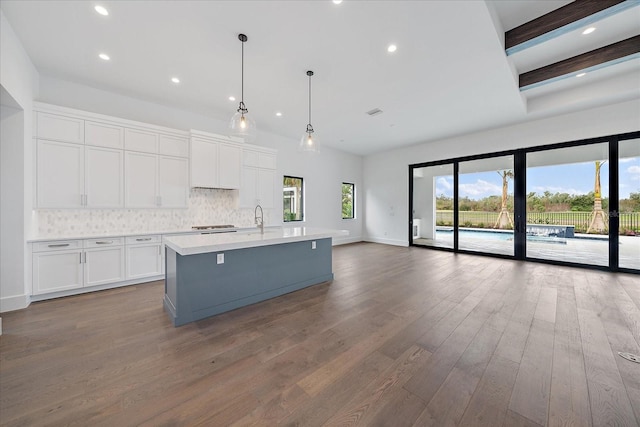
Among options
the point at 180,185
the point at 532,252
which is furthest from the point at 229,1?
the point at 532,252

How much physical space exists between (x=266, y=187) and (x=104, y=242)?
3.17 m

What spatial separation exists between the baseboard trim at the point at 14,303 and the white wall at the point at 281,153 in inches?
114

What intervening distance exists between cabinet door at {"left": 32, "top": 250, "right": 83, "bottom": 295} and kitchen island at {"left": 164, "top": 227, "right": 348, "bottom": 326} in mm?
1589

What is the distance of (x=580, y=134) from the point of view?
4.88 meters

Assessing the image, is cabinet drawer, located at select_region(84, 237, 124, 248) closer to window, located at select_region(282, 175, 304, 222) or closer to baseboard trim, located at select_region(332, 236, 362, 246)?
window, located at select_region(282, 175, 304, 222)

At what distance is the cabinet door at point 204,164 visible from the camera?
15.1 ft

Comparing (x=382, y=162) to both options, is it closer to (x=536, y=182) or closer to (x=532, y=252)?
(x=536, y=182)

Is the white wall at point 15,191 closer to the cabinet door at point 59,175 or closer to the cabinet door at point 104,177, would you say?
the cabinet door at point 59,175

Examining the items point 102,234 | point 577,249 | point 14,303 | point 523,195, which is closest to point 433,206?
point 523,195

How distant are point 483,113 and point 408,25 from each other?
3458 mm

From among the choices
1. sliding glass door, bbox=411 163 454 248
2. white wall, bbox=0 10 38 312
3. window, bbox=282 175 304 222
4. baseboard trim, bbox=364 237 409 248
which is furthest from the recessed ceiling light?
baseboard trim, bbox=364 237 409 248

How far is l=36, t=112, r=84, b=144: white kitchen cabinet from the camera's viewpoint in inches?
131

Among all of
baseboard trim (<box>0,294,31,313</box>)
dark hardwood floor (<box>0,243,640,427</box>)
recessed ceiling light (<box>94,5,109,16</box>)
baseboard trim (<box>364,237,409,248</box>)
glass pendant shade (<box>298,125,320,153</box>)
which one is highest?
recessed ceiling light (<box>94,5,109,16</box>)

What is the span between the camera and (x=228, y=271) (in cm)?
285
